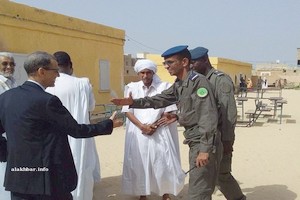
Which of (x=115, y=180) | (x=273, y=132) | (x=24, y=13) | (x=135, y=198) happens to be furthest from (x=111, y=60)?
(x=135, y=198)

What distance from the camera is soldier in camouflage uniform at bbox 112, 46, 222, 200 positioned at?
302 centimetres

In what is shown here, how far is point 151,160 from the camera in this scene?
171 inches

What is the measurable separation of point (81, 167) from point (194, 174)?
1.18m

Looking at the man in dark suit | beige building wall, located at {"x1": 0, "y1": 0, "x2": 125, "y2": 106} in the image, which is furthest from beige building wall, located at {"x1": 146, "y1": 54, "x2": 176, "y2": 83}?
the man in dark suit

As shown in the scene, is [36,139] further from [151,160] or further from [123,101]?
[151,160]

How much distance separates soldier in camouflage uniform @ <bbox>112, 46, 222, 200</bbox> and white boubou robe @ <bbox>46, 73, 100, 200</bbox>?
94 centimetres

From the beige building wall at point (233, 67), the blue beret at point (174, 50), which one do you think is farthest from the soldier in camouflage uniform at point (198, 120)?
the beige building wall at point (233, 67)

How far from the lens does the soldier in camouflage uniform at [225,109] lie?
156 inches

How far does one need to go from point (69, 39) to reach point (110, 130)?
9368 mm

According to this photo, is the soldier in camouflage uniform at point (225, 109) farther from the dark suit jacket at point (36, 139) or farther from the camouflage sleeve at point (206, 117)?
the dark suit jacket at point (36, 139)

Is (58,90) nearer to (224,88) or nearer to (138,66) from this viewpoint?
(138,66)

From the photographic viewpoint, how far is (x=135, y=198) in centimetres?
470

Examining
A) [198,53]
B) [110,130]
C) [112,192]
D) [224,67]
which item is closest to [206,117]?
[110,130]

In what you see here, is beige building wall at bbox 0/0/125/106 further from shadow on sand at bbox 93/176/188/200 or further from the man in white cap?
the man in white cap
